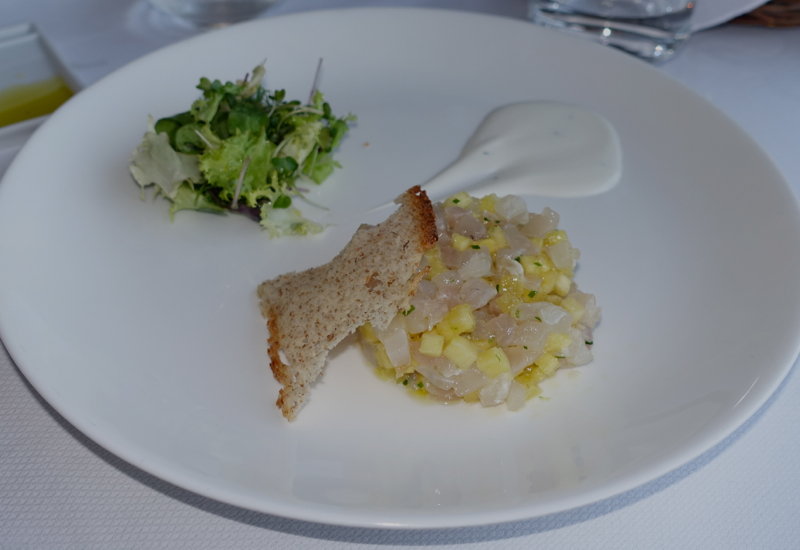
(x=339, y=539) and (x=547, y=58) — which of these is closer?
(x=339, y=539)

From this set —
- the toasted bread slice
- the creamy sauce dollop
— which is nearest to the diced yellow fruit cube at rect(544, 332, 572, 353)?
the toasted bread slice

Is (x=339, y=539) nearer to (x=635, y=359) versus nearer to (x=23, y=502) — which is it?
(x=23, y=502)

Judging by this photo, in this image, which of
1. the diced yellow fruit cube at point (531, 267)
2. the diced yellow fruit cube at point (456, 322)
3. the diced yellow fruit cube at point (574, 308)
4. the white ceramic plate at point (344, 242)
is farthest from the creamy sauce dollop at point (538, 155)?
the diced yellow fruit cube at point (456, 322)

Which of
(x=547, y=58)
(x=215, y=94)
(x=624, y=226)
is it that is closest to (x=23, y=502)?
(x=215, y=94)

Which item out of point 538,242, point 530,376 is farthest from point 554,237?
point 530,376

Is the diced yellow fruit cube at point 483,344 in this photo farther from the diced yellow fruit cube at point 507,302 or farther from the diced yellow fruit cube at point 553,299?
the diced yellow fruit cube at point 553,299
